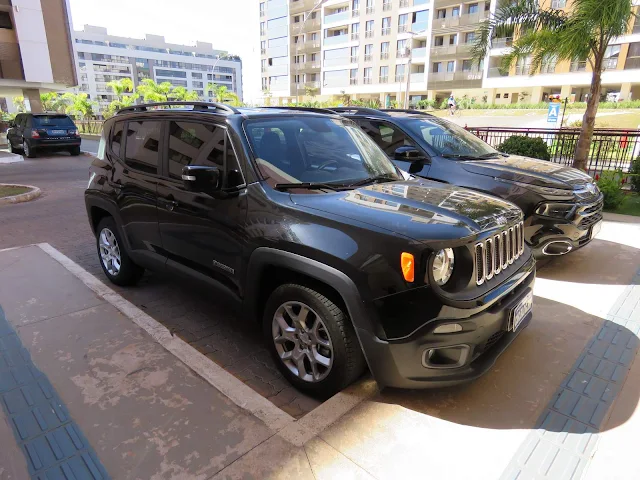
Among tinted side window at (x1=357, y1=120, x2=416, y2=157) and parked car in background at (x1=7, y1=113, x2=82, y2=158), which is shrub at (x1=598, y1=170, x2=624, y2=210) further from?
parked car in background at (x1=7, y1=113, x2=82, y2=158)

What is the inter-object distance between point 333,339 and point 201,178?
146cm

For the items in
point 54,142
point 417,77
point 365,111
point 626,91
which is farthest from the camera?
point 417,77

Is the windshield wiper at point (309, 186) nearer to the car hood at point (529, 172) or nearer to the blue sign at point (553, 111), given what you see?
the car hood at point (529, 172)

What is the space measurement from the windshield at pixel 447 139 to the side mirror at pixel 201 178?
338 centimetres

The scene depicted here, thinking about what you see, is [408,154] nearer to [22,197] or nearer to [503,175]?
[503,175]

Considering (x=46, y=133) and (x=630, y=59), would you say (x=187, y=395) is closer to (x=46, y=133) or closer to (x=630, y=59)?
(x=46, y=133)

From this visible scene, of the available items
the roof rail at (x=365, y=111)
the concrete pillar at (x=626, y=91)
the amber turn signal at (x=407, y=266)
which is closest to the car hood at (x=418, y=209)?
the amber turn signal at (x=407, y=266)

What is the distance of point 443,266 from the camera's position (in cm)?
243

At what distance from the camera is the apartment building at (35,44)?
22609mm

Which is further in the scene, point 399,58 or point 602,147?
point 399,58

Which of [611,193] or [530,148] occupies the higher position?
[530,148]

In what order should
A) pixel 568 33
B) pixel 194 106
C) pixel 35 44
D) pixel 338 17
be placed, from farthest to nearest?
pixel 338 17
pixel 35 44
pixel 568 33
pixel 194 106

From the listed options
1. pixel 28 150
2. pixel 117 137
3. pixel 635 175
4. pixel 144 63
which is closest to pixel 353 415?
pixel 117 137

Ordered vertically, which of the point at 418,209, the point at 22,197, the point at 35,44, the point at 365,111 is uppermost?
the point at 35,44
